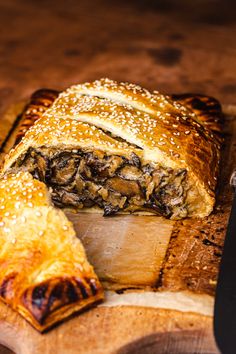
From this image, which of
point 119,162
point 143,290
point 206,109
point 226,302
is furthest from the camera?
point 206,109

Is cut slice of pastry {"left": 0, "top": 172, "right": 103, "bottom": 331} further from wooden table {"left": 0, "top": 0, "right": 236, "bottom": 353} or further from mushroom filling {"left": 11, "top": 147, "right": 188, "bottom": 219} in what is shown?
wooden table {"left": 0, "top": 0, "right": 236, "bottom": 353}

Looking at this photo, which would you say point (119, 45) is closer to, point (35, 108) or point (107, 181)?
point (35, 108)

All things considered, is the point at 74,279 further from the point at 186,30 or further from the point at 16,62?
the point at 186,30

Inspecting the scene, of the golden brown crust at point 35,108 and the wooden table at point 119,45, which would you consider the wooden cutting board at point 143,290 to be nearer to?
the golden brown crust at point 35,108

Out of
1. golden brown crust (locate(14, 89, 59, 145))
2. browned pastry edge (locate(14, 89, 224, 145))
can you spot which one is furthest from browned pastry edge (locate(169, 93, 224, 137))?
golden brown crust (locate(14, 89, 59, 145))

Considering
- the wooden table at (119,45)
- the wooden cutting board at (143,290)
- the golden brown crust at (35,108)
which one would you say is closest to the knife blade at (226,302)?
the wooden cutting board at (143,290)

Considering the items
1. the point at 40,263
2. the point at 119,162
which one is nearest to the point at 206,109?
the point at 119,162

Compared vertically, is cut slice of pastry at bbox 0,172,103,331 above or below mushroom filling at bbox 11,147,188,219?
below
